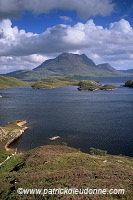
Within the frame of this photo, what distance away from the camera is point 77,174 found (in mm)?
40469

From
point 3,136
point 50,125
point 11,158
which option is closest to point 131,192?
point 11,158

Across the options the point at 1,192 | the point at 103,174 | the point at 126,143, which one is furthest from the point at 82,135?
the point at 1,192

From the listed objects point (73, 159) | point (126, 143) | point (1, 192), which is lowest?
point (126, 143)

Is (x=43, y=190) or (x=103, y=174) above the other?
(x=43, y=190)

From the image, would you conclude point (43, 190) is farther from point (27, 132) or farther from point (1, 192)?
point (27, 132)

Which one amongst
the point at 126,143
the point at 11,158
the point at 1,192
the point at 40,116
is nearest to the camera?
the point at 1,192

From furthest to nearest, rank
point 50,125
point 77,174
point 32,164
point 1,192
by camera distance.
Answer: point 50,125 → point 32,164 → point 77,174 → point 1,192

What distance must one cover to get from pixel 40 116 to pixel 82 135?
5881 centimetres

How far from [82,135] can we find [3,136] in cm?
4674

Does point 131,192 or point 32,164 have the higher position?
point 131,192

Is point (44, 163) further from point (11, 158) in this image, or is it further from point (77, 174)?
point (11, 158)

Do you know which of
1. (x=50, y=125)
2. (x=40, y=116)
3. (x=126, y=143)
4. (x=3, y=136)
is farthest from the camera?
(x=40, y=116)

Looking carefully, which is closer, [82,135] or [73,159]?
[73,159]

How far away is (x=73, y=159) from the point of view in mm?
56844
